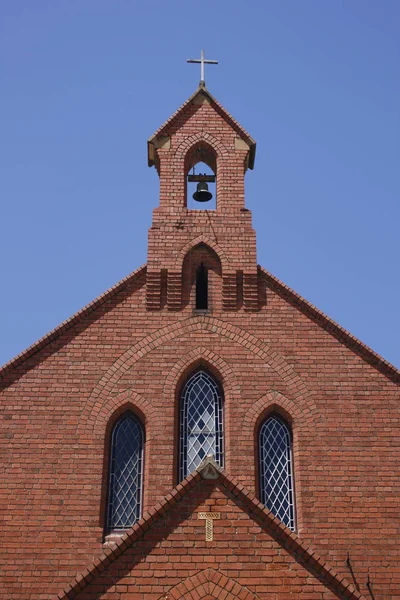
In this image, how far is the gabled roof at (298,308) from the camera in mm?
15836

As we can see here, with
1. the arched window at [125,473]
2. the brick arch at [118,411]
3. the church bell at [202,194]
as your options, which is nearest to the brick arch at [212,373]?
the brick arch at [118,411]

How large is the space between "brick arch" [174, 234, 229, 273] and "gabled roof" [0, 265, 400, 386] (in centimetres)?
72

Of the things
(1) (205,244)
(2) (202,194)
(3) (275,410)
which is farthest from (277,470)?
(2) (202,194)

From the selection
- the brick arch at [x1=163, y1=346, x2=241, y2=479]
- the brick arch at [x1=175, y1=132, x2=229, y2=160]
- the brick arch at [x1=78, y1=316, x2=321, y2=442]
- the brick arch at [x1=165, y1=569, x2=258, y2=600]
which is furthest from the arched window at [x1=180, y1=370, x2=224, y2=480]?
the brick arch at [x1=175, y1=132, x2=229, y2=160]

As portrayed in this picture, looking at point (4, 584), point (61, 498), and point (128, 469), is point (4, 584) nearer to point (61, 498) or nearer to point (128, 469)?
point (61, 498)

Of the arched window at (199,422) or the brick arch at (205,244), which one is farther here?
the brick arch at (205,244)

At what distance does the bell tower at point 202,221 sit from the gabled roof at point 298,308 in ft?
1.49

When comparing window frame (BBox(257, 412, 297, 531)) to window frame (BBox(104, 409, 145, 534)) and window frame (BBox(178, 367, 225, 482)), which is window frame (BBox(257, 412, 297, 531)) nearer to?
window frame (BBox(178, 367, 225, 482))

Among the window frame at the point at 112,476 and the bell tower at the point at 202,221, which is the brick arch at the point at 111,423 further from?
the bell tower at the point at 202,221

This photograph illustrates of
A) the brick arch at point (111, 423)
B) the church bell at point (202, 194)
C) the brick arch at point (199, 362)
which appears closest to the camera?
the brick arch at point (111, 423)

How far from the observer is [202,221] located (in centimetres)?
1772

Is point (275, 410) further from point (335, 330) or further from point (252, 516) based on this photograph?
point (252, 516)

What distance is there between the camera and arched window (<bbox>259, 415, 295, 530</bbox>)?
14.7 m

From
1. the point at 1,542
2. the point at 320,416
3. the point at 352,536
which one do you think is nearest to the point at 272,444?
the point at 320,416
